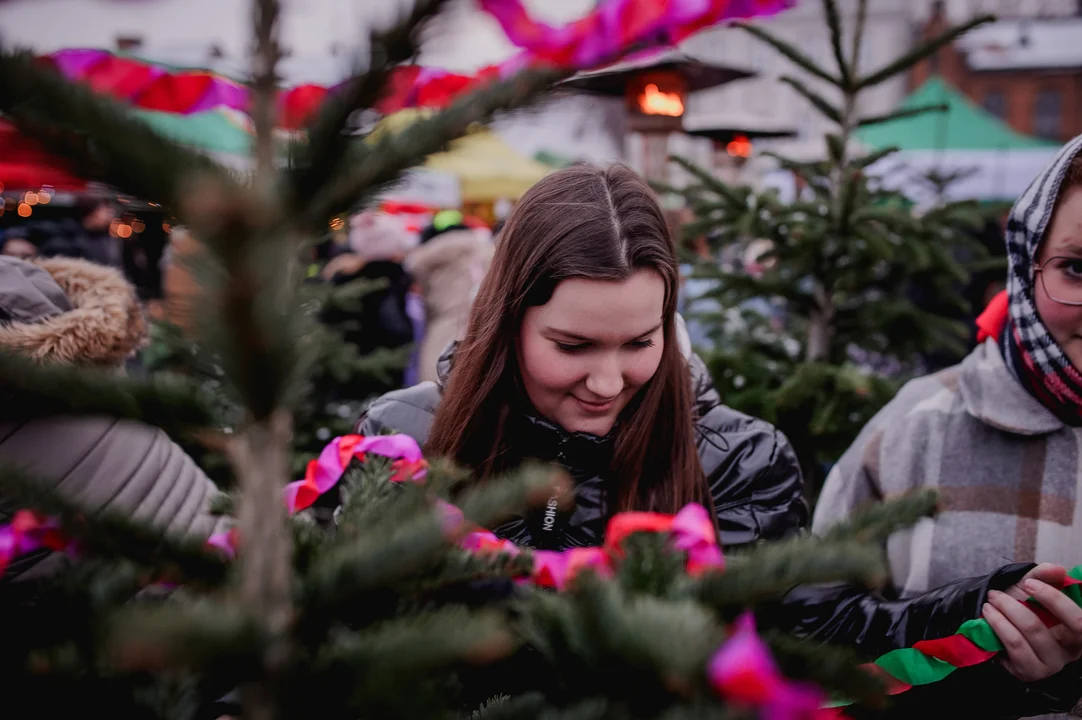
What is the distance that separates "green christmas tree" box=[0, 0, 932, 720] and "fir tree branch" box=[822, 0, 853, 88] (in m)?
2.89

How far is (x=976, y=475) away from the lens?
6.70 feet

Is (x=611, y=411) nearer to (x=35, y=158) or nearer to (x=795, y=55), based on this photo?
(x=35, y=158)

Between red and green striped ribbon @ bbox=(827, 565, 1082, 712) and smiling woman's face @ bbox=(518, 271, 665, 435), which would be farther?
smiling woman's face @ bbox=(518, 271, 665, 435)

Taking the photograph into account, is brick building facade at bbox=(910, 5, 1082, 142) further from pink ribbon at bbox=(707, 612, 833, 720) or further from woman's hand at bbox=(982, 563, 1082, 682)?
pink ribbon at bbox=(707, 612, 833, 720)

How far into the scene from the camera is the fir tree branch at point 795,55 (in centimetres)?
344

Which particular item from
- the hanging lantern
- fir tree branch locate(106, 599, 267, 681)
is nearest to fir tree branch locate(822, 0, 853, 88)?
the hanging lantern

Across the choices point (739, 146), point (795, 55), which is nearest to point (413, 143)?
point (795, 55)

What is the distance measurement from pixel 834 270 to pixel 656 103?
278cm

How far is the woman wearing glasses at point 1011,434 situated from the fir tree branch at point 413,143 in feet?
4.97

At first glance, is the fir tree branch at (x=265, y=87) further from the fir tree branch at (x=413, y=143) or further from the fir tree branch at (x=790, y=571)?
the fir tree branch at (x=790, y=571)

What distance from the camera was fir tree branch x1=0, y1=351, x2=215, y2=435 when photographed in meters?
0.63

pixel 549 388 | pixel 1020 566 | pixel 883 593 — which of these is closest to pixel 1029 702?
pixel 1020 566

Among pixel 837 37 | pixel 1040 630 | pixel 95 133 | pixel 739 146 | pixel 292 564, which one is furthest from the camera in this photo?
pixel 739 146

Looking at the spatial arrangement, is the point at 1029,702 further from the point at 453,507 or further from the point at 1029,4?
the point at 1029,4
